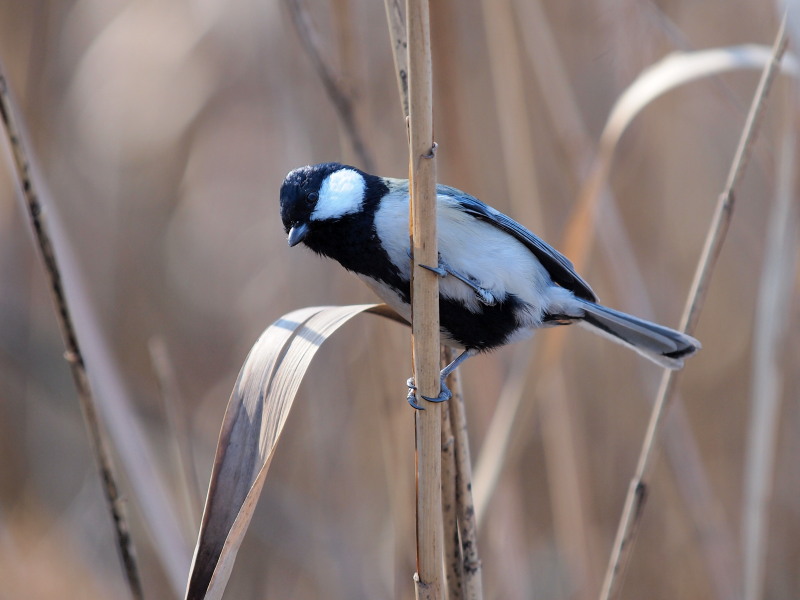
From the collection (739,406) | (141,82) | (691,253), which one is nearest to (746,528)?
(739,406)

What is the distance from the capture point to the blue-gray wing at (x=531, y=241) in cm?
137

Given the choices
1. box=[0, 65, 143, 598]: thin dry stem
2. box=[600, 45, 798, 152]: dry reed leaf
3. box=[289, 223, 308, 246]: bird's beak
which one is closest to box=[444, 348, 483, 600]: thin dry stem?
box=[289, 223, 308, 246]: bird's beak

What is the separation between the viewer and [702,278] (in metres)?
1.21

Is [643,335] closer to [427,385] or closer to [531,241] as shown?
[531,241]

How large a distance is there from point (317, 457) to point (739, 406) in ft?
4.65

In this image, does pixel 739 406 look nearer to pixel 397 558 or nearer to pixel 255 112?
pixel 397 558

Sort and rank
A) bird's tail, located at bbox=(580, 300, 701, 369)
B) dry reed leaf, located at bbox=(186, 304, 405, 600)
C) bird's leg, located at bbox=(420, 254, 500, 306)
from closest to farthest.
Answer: dry reed leaf, located at bbox=(186, 304, 405, 600), bird's leg, located at bbox=(420, 254, 500, 306), bird's tail, located at bbox=(580, 300, 701, 369)

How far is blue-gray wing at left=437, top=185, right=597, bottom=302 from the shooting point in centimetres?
137

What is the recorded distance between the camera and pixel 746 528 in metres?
1.58

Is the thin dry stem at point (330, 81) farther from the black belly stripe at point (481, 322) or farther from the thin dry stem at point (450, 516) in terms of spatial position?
the thin dry stem at point (450, 516)

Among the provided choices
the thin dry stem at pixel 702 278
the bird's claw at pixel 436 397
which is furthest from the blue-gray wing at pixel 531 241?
the bird's claw at pixel 436 397

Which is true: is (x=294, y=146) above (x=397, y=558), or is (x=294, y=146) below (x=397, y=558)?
above

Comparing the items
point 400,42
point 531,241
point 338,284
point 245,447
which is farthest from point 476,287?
point 338,284

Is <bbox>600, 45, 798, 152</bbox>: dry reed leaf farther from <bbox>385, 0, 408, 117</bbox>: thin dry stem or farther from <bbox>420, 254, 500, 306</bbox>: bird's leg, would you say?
<bbox>385, 0, 408, 117</bbox>: thin dry stem
